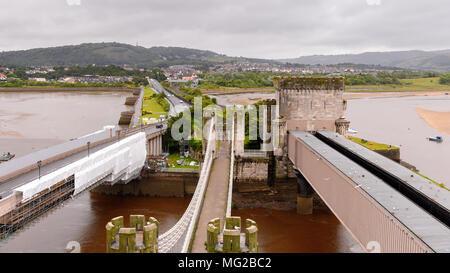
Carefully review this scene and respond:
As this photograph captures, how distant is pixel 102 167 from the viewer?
1962 centimetres

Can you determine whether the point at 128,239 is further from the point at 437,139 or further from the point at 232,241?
the point at 437,139

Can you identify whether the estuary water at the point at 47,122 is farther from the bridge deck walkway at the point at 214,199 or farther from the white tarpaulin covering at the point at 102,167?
the bridge deck walkway at the point at 214,199

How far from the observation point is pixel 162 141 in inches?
1265

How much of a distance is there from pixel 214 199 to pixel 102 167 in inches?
303

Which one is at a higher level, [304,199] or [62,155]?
[62,155]

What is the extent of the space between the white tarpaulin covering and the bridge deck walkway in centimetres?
563

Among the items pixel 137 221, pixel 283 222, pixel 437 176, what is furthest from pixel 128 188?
pixel 437 176

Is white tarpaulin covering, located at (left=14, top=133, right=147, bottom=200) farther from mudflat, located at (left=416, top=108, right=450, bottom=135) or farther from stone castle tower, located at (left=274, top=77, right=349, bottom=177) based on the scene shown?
mudflat, located at (left=416, top=108, right=450, bottom=135)

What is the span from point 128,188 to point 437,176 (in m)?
22.6

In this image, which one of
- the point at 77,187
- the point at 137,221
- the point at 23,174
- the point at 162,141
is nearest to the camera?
the point at 137,221

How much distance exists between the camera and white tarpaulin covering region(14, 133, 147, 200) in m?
15.4

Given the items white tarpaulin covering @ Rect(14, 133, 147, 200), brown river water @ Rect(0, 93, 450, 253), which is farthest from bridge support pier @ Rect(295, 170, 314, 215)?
white tarpaulin covering @ Rect(14, 133, 147, 200)

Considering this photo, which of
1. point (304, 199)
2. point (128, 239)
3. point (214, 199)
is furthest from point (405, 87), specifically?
point (128, 239)
